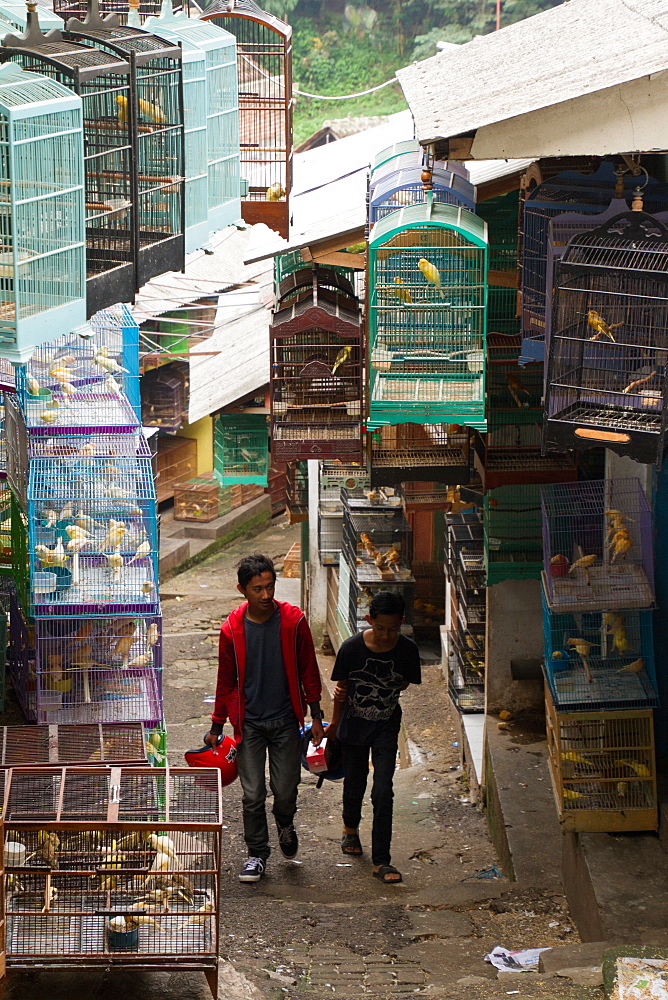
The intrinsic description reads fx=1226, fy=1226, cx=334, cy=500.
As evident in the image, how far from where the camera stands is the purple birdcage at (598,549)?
20.8 ft

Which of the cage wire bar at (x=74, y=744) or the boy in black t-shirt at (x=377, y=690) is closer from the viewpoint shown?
the cage wire bar at (x=74, y=744)

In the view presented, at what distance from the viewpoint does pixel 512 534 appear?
877cm

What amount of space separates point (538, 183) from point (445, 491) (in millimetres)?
4394

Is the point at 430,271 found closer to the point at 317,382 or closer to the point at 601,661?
the point at 317,382

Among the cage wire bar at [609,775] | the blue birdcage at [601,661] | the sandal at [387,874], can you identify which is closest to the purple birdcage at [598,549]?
the blue birdcage at [601,661]

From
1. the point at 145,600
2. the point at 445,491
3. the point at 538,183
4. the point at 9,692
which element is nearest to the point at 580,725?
the point at 145,600

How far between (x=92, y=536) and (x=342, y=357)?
6.85ft

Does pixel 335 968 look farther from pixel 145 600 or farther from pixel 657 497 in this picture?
pixel 657 497

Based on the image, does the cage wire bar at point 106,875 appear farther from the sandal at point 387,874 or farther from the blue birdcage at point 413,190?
the blue birdcage at point 413,190

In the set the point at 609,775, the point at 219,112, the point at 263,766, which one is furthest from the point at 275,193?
the point at 609,775

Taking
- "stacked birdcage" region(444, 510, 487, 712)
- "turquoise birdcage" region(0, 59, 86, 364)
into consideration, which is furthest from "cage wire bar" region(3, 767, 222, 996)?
"stacked birdcage" region(444, 510, 487, 712)

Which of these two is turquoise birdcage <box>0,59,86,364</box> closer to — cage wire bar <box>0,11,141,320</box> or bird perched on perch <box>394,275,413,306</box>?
cage wire bar <box>0,11,141,320</box>

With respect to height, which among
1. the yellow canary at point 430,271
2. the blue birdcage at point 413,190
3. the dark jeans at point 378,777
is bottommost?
the dark jeans at point 378,777

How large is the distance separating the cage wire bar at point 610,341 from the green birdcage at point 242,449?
9.58m
